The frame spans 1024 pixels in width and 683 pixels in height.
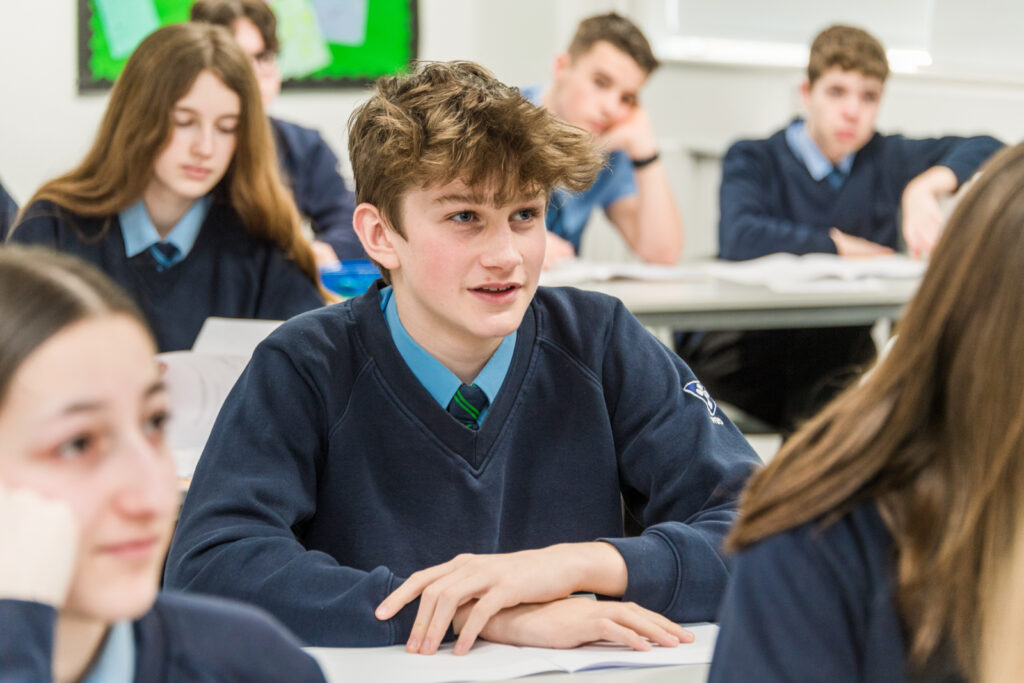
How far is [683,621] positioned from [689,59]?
366cm

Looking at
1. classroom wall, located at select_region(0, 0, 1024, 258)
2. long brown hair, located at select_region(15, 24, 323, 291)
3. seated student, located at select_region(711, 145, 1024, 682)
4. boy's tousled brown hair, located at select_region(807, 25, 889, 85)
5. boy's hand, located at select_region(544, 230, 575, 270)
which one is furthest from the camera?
classroom wall, located at select_region(0, 0, 1024, 258)

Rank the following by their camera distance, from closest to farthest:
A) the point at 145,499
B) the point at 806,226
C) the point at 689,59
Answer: the point at 145,499 < the point at 806,226 < the point at 689,59

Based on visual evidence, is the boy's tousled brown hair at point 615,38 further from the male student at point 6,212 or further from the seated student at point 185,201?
the male student at point 6,212

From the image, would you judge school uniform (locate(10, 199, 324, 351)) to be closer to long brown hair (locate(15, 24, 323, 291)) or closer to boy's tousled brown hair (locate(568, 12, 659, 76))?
long brown hair (locate(15, 24, 323, 291))

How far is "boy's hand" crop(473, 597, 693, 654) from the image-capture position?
1.07 metres

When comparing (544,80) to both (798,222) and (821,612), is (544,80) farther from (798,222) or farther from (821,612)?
(821,612)

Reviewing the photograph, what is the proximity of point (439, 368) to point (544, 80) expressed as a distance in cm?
320

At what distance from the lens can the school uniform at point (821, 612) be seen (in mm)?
739

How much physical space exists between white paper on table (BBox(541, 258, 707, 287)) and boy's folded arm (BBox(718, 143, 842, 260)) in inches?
14.9

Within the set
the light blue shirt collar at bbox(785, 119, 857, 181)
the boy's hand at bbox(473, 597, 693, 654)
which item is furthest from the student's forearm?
the boy's hand at bbox(473, 597, 693, 654)

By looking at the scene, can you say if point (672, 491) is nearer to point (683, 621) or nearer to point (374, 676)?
point (683, 621)

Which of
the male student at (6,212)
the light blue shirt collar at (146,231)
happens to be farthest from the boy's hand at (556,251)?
the male student at (6,212)

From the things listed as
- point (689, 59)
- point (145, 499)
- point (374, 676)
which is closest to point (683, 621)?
point (374, 676)

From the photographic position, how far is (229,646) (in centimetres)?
76
